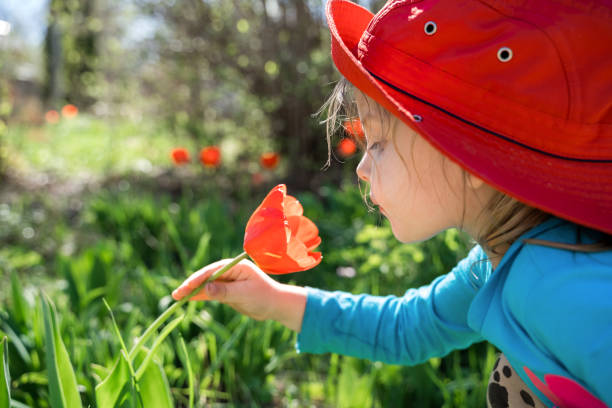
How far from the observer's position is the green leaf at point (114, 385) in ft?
2.80

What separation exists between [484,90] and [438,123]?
80 millimetres

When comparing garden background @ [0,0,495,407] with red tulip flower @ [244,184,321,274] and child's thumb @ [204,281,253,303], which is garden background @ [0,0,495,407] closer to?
child's thumb @ [204,281,253,303]

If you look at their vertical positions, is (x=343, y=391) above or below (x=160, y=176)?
above

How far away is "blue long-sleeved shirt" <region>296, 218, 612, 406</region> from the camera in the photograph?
670mm

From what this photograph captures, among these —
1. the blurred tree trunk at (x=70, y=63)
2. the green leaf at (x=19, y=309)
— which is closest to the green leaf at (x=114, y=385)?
the green leaf at (x=19, y=309)

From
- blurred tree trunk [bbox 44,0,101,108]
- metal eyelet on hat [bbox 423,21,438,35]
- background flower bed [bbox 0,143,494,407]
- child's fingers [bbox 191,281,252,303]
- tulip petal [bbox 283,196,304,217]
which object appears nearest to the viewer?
metal eyelet on hat [bbox 423,21,438,35]

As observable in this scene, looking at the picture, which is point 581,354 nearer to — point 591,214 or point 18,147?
point 591,214

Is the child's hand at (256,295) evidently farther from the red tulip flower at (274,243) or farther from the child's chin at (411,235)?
the child's chin at (411,235)

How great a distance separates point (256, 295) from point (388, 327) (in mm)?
313

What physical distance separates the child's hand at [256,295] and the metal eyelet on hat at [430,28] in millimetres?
571

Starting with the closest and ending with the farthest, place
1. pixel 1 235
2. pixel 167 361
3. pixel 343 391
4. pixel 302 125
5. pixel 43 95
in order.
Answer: pixel 343 391
pixel 167 361
pixel 1 235
pixel 302 125
pixel 43 95

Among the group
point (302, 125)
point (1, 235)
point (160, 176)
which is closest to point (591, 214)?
point (1, 235)

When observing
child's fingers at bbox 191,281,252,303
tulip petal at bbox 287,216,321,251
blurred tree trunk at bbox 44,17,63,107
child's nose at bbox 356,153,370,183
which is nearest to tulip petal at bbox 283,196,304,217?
tulip petal at bbox 287,216,321,251

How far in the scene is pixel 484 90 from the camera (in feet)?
2.49
